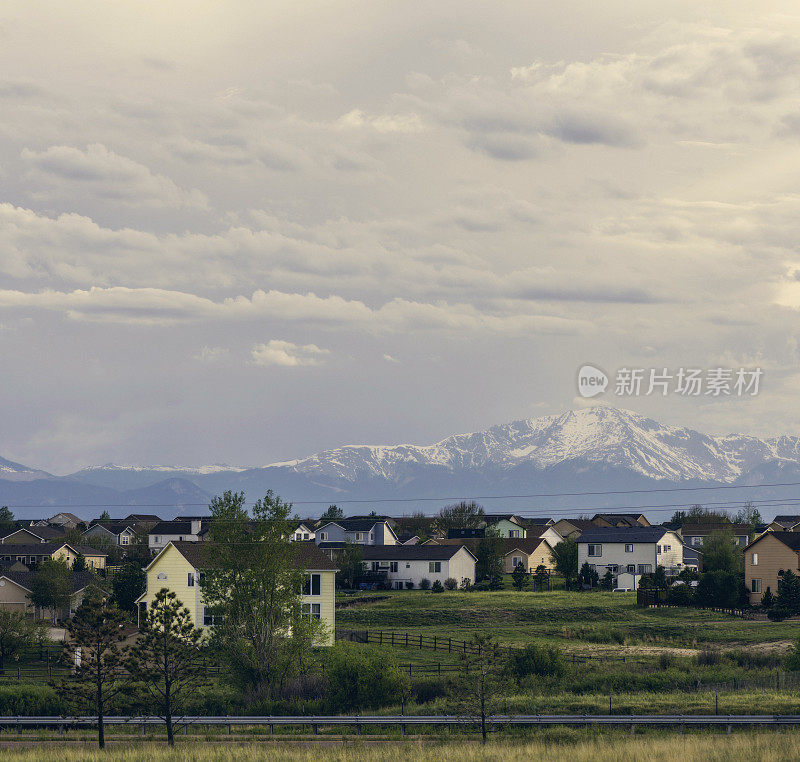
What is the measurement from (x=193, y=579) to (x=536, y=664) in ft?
95.8

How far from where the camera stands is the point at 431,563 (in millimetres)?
114000

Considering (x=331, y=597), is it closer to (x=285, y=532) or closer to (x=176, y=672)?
(x=285, y=532)

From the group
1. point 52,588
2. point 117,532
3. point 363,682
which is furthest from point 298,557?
point 117,532

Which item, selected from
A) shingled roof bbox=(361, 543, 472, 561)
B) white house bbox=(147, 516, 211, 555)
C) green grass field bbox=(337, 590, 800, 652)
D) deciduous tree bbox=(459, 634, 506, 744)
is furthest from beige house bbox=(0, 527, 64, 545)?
deciduous tree bbox=(459, 634, 506, 744)

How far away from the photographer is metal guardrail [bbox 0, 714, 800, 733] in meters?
42.6

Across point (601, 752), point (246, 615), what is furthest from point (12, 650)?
point (601, 752)

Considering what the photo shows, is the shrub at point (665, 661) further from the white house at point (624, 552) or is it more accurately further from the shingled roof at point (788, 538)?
the white house at point (624, 552)

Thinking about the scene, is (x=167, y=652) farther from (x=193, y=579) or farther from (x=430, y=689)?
(x=193, y=579)

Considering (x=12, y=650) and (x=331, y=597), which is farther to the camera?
(x=331, y=597)

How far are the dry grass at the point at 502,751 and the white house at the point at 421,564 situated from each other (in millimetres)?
72899

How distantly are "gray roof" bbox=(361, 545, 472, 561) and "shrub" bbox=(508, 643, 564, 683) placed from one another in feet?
186

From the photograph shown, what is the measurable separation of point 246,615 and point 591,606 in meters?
42.6

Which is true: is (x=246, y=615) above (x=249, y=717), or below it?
above

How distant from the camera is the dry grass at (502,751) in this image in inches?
1416
